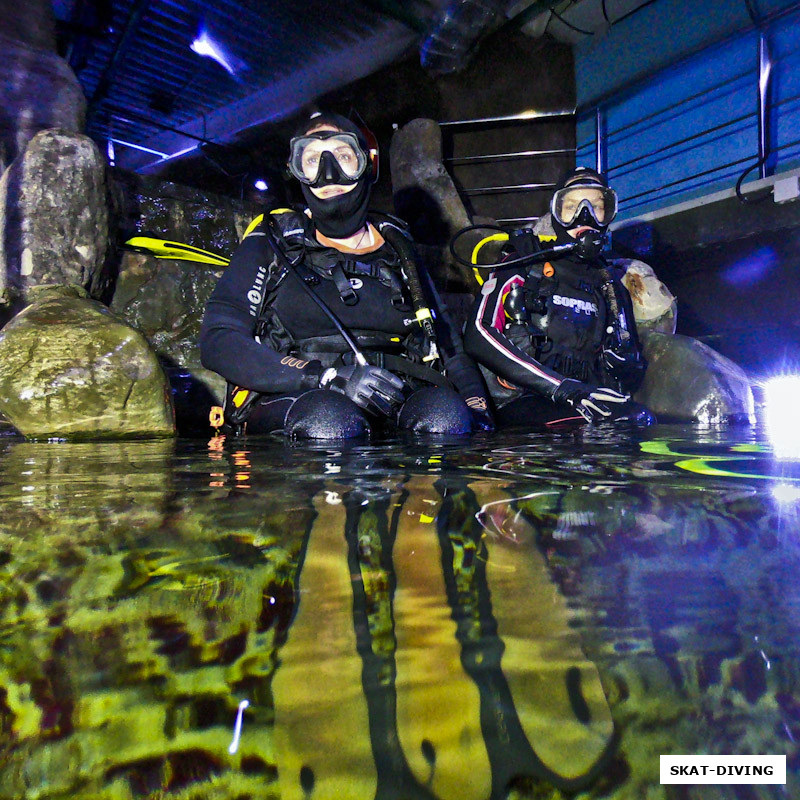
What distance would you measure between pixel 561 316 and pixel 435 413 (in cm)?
157

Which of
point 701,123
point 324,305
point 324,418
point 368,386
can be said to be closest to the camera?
point 324,418

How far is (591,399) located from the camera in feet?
9.78

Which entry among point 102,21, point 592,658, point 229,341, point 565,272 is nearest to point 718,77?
point 565,272

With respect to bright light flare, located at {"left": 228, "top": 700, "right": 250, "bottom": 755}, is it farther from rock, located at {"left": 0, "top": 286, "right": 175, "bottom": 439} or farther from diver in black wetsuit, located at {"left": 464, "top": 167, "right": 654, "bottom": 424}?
diver in black wetsuit, located at {"left": 464, "top": 167, "right": 654, "bottom": 424}

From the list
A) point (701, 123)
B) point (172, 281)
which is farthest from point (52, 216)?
point (701, 123)

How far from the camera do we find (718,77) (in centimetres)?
568

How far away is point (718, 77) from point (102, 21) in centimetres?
617

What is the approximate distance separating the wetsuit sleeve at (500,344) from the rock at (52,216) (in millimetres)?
2409

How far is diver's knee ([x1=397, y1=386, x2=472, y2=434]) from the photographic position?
2.33 m

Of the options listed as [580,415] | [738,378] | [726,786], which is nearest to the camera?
[726,786]

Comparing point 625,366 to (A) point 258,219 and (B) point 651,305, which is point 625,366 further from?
(A) point 258,219

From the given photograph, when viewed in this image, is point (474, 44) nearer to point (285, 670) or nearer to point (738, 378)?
point (738, 378)

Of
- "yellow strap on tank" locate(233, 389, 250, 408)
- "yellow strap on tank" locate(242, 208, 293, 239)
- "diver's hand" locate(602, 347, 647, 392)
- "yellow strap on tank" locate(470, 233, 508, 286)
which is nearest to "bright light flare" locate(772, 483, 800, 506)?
"yellow strap on tank" locate(233, 389, 250, 408)

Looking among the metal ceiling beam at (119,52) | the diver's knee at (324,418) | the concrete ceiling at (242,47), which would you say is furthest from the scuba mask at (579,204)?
the metal ceiling beam at (119,52)
